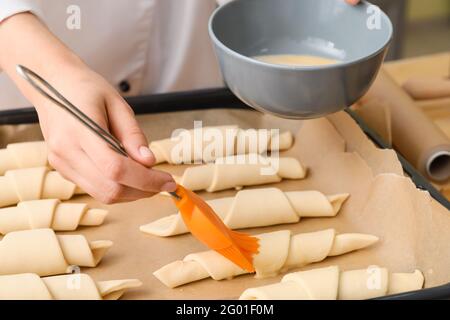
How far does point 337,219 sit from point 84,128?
469 mm

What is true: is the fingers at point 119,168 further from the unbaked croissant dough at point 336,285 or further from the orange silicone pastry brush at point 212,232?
the unbaked croissant dough at point 336,285

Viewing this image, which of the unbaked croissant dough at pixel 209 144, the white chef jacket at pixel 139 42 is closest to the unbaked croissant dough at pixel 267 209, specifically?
the unbaked croissant dough at pixel 209 144

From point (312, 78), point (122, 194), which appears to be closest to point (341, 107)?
point (312, 78)

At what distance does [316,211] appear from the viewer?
1164 mm

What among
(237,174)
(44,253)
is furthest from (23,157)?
(237,174)

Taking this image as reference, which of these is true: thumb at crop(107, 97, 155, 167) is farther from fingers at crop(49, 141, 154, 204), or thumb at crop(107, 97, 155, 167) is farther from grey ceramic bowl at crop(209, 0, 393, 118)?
grey ceramic bowl at crop(209, 0, 393, 118)

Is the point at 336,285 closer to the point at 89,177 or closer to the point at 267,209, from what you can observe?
the point at 267,209

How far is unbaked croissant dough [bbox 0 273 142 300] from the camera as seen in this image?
977mm

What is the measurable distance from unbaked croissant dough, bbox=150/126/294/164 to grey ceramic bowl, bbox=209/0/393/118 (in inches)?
7.7

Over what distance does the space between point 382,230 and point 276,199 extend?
166 mm

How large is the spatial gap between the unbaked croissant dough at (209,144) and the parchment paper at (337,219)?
3 cm

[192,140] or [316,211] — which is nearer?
[316,211]

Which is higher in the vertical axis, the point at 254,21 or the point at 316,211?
the point at 254,21
